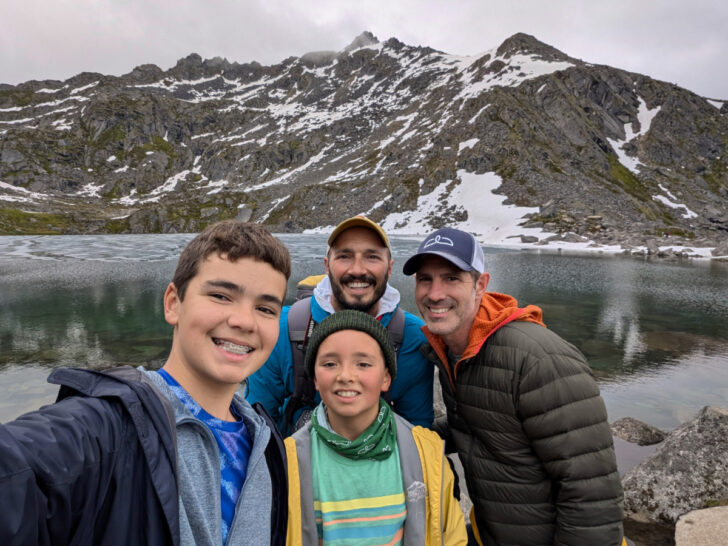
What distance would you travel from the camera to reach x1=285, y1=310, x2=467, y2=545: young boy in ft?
9.22

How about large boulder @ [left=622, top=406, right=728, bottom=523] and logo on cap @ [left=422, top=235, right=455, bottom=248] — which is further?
large boulder @ [left=622, top=406, right=728, bottom=523]

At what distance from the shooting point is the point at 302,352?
4074 mm

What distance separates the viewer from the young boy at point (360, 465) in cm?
281

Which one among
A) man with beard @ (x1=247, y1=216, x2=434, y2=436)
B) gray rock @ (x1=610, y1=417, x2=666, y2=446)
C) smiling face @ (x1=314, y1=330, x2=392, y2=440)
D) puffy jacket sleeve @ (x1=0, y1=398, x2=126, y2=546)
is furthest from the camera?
gray rock @ (x1=610, y1=417, x2=666, y2=446)

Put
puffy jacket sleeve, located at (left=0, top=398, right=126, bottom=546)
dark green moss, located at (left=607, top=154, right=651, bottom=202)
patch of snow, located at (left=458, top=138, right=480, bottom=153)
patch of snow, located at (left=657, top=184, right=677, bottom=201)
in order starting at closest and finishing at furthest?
puffy jacket sleeve, located at (left=0, top=398, right=126, bottom=546) < dark green moss, located at (left=607, top=154, right=651, bottom=202) < patch of snow, located at (left=657, top=184, right=677, bottom=201) < patch of snow, located at (left=458, top=138, right=480, bottom=153)

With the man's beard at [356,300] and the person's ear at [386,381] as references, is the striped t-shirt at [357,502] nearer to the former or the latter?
the person's ear at [386,381]

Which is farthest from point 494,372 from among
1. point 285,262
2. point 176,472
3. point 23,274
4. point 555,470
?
point 23,274

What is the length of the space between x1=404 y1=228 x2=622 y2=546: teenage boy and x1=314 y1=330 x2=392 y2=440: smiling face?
2.44 ft

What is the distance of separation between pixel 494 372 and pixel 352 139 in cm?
18989

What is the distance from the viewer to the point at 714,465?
5766 mm

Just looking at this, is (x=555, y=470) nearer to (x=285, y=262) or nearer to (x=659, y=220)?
(x=285, y=262)

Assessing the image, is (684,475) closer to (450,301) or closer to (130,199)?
(450,301)

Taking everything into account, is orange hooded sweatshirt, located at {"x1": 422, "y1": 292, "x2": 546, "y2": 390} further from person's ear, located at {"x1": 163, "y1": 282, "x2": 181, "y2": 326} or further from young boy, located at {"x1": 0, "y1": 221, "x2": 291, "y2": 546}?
person's ear, located at {"x1": 163, "y1": 282, "x2": 181, "y2": 326}

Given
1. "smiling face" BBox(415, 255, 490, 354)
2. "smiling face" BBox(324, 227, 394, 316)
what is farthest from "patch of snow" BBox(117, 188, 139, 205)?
"smiling face" BBox(415, 255, 490, 354)
